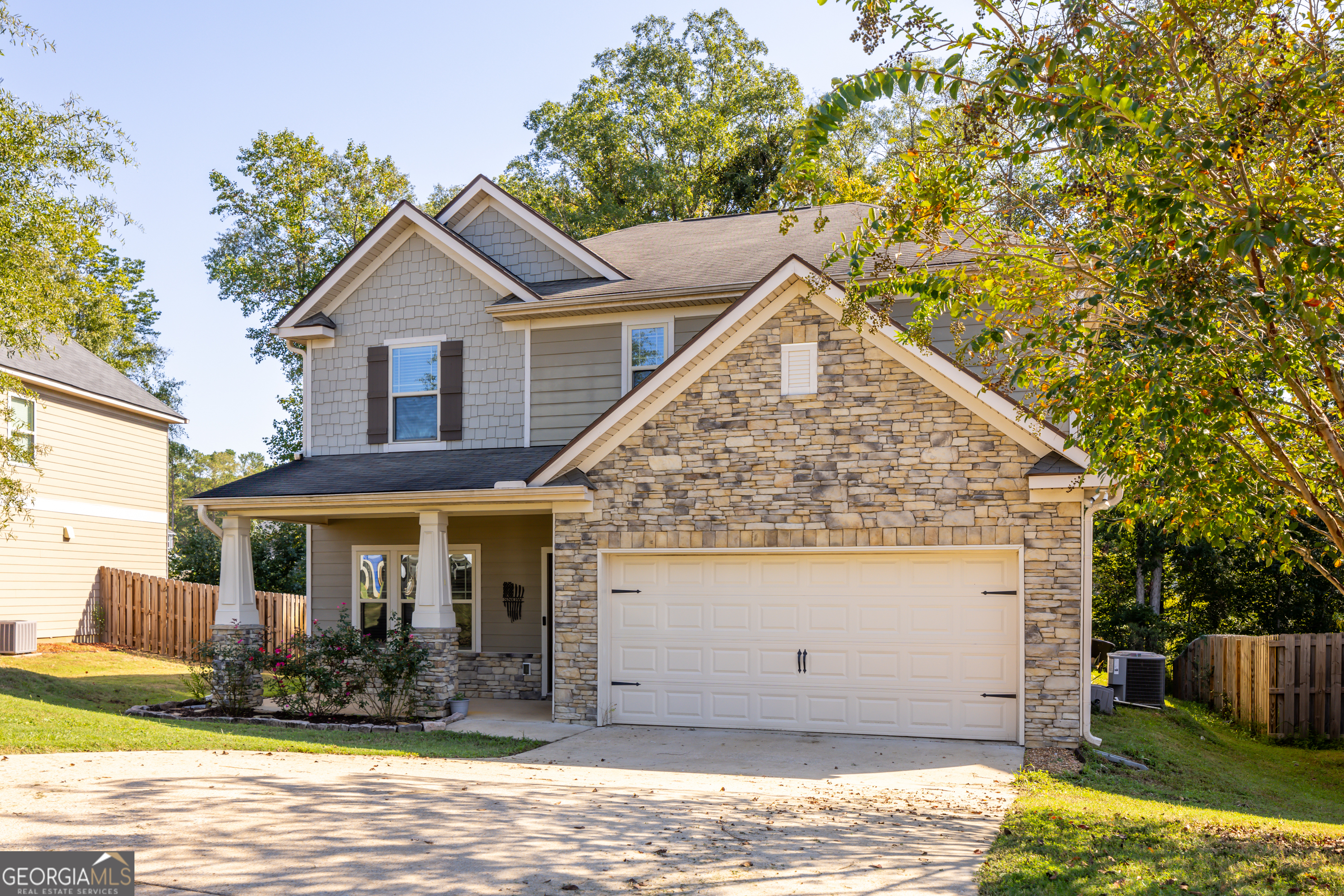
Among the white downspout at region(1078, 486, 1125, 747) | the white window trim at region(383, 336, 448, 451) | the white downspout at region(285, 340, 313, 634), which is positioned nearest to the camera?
the white downspout at region(1078, 486, 1125, 747)

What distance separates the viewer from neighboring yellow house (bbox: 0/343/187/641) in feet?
65.0

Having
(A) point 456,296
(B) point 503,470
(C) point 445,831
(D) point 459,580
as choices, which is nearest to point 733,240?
(A) point 456,296

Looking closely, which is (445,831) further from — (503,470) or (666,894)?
(503,470)

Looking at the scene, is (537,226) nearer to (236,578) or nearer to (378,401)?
(378,401)

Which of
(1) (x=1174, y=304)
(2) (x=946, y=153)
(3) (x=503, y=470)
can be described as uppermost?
(2) (x=946, y=153)

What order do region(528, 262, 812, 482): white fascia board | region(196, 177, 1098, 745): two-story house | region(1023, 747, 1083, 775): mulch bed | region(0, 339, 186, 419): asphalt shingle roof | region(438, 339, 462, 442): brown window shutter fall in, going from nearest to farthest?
1. region(1023, 747, 1083, 775): mulch bed
2. region(196, 177, 1098, 745): two-story house
3. region(528, 262, 812, 482): white fascia board
4. region(438, 339, 462, 442): brown window shutter
5. region(0, 339, 186, 419): asphalt shingle roof

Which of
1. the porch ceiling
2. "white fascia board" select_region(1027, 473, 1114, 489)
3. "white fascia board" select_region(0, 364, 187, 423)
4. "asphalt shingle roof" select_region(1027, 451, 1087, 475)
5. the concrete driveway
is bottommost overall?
the concrete driveway

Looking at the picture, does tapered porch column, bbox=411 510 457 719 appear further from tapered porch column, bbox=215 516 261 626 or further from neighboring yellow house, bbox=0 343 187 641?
neighboring yellow house, bbox=0 343 187 641

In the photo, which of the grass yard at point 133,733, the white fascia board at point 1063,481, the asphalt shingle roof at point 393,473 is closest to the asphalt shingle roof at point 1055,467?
the white fascia board at point 1063,481

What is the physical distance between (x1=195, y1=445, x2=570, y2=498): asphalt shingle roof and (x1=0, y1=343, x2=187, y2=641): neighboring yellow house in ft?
19.6

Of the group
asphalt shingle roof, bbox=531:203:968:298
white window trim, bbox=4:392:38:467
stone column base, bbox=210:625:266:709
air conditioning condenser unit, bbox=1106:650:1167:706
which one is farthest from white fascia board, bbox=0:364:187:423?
air conditioning condenser unit, bbox=1106:650:1167:706

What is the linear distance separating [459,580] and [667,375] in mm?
5629

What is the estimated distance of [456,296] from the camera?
16.0 m

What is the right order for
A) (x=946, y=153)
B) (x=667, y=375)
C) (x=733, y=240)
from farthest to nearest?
(x=733, y=240), (x=667, y=375), (x=946, y=153)
